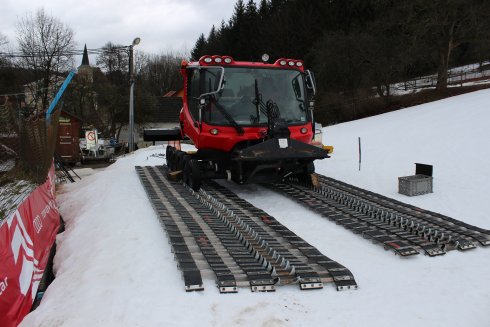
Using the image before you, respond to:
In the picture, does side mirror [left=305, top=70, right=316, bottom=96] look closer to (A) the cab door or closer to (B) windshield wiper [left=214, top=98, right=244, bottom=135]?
(B) windshield wiper [left=214, top=98, right=244, bottom=135]

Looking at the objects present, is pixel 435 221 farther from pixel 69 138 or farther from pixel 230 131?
pixel 69 138

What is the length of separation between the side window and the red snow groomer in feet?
0.07

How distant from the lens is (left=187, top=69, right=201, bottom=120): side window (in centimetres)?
830

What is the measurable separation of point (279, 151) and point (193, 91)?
8.06 feet

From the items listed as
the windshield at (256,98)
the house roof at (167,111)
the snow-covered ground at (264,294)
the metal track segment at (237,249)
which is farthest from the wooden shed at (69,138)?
the metal track segment at (237,249)

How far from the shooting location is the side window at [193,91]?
327 inches

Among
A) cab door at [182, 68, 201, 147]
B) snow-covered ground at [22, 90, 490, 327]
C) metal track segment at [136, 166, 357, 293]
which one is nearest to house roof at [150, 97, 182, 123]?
cab door at [182, 68, 201, 147]

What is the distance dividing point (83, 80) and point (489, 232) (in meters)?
39.4

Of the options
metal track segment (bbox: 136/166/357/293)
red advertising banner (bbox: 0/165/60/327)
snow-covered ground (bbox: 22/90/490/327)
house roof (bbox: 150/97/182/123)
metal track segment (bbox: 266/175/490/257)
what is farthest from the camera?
house roof (bbox: 150/97/182/123)

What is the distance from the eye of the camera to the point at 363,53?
2761cm

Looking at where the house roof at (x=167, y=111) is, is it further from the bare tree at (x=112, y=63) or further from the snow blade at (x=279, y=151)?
the snow blade at (x=279, y=151)

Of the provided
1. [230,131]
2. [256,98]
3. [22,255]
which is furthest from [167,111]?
[22,255]

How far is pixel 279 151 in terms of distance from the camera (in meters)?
7.19

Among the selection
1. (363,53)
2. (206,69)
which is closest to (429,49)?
(363,53)
